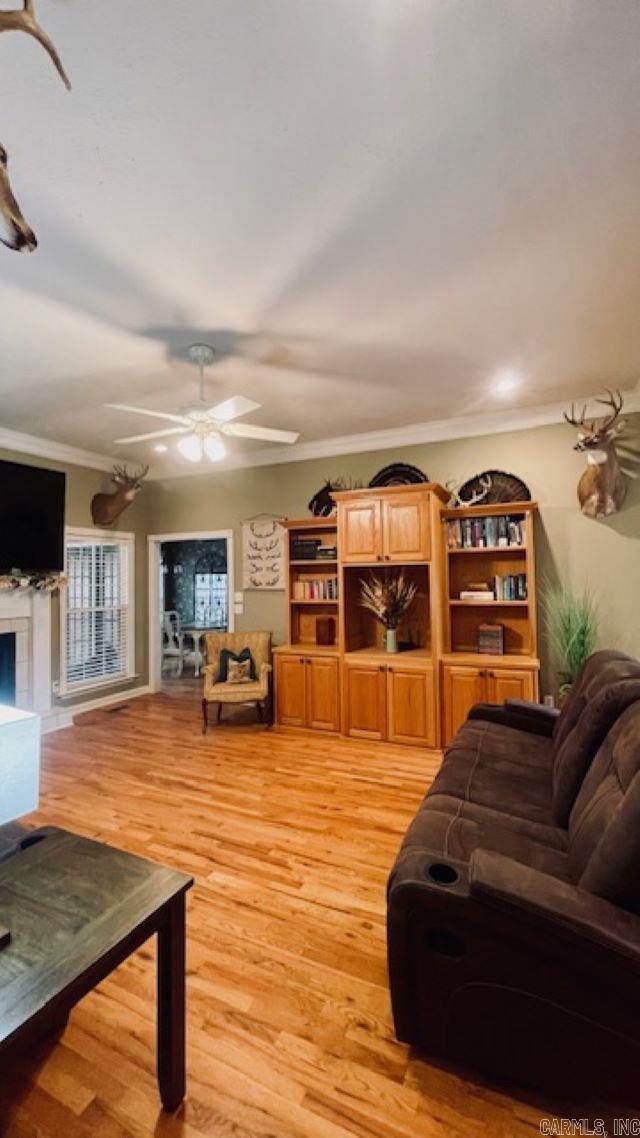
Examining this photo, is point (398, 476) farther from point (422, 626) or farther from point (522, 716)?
point (522, 716)

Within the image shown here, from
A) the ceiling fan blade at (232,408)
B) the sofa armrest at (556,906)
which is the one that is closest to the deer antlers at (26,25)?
the ceiling fan blade at (232,408)

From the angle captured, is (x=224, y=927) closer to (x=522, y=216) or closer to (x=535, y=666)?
(x=535, y=666)

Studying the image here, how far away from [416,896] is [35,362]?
3790 mm

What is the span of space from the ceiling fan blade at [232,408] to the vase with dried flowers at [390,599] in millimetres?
2281

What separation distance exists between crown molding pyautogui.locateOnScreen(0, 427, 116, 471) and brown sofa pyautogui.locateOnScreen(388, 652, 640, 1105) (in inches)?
201

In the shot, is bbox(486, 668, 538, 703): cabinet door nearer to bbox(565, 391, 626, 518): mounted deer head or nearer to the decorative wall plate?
bbox(565, 391, 626, 518): mounted deer head

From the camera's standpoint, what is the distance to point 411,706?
409cm

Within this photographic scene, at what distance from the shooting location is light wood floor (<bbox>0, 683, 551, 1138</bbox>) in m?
1.30

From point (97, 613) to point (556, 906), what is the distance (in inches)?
219

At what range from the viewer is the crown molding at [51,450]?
183 inches

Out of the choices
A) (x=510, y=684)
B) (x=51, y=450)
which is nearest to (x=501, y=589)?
(x=510, y=684)

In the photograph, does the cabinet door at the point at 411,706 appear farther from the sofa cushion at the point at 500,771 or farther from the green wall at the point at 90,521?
the green wall at the point at 90,521

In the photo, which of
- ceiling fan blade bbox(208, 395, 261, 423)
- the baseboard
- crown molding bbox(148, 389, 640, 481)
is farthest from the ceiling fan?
the baseboard

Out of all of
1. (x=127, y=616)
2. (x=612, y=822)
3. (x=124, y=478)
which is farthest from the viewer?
(x=127, y=616)
